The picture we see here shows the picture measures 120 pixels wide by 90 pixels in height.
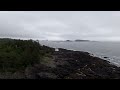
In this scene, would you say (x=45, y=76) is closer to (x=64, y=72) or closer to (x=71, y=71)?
(x=64, y=72)

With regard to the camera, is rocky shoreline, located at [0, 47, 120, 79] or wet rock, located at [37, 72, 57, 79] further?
rocky shoreline, located at [0, 47, 120, 79]

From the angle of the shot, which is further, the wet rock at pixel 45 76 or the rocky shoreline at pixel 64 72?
the rocky shoreline at pixel 64 72

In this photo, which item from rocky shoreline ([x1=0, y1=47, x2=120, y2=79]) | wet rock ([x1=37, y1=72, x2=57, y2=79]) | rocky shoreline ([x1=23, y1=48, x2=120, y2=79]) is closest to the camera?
wet rock ([x1=37, y1=72, x2=57, y2=79])

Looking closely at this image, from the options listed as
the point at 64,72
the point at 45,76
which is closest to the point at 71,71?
the point at 64,72

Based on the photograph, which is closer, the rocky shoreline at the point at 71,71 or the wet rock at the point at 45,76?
the wet rock at the point at 45,76

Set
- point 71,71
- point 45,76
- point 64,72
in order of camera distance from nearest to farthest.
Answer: point 45,76 < point 64,72 < point 71,71

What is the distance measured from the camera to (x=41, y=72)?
16.7m

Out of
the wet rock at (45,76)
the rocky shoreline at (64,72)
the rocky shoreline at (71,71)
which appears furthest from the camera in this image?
the rocky shoreline at (71,71)

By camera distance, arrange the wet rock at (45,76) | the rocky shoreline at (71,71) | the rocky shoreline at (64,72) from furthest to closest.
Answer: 1. the rocky shoreline at (71,71)
2. the rocky shoreline at (64,72)
3. the wet rock at (45,76)

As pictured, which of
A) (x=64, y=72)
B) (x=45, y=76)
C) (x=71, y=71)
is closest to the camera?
(x=45, y=76)

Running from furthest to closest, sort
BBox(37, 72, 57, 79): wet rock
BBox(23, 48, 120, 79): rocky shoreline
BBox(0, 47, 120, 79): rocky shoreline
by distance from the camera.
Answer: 1. BBox(23, 48, 120, 79): rocky shoreline
2. BBox(0, 47, 120, 79): rocky shoreline
3. BBox(37, 72, 57, 79): wet rock

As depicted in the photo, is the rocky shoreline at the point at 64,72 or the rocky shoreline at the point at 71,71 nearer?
the rocky shoreline at the point at 64,72
